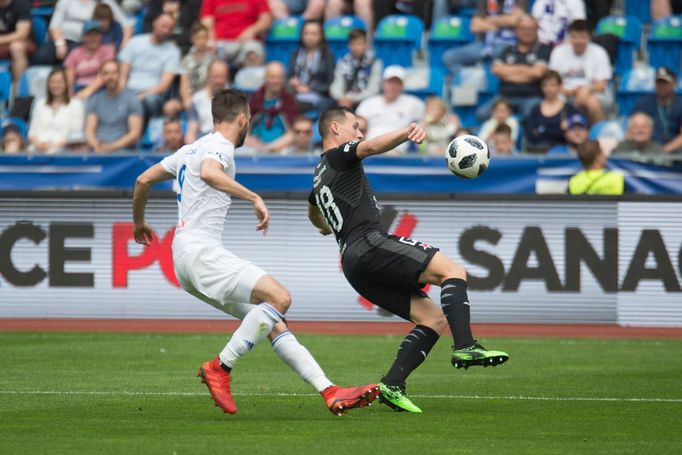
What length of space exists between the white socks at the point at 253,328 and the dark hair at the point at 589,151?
7.45 meters

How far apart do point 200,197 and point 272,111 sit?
9290 mm

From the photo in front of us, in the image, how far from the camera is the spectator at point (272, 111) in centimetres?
1778

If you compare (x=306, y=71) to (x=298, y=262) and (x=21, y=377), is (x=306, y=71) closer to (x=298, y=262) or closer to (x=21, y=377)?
(x=298, y=262)

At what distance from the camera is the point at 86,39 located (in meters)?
20.0

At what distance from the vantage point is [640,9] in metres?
20.6

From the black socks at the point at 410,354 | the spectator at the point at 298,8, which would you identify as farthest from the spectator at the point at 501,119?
the black socks at the point at 410,354

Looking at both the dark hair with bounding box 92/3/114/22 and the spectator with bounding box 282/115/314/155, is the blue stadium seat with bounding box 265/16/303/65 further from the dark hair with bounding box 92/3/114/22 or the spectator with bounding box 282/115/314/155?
the spectator with bounding box 282/115/314/155

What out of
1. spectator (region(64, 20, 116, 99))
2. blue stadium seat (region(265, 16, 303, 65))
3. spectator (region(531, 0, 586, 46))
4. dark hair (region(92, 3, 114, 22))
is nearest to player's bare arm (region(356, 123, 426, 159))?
spectator (region(531, 0, 586, 46))

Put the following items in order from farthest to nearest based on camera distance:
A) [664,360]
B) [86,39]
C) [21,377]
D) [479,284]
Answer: [86,39] → [479,284] → [664,360] → [21,377]

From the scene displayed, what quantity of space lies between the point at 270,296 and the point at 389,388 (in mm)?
1043

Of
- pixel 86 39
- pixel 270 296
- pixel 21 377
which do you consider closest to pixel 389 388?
pixel 270 296

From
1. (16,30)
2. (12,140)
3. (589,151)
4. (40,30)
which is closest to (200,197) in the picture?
(589,151)

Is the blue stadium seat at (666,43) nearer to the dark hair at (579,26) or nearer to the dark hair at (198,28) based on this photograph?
the dark hair at (579,26)

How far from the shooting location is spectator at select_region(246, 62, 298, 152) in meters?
17.8
